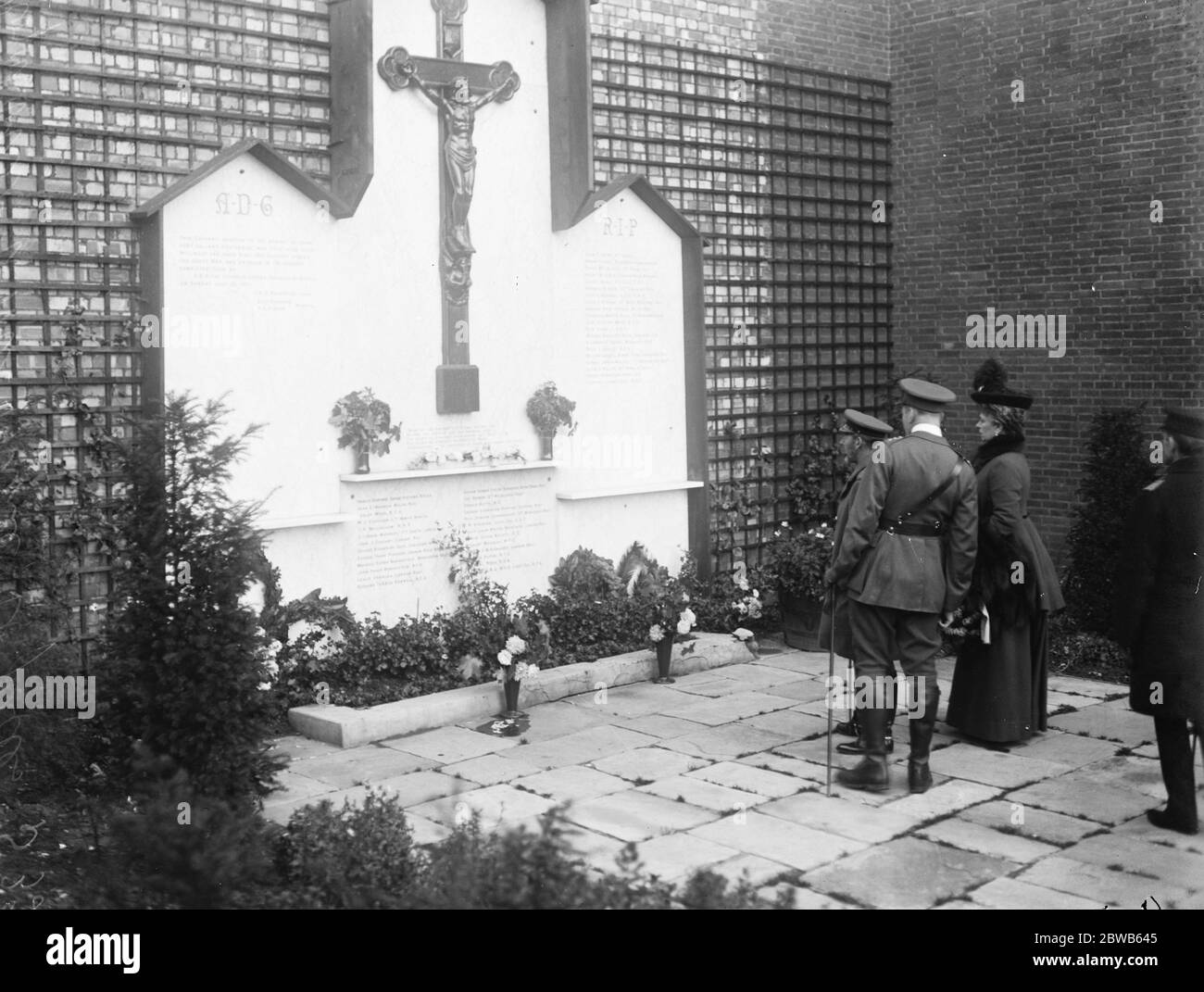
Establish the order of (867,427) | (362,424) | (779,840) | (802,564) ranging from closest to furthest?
(779,840)
(867,427)
(362,424)
(802,564)

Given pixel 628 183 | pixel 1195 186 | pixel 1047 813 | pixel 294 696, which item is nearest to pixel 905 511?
pixel 1047 813

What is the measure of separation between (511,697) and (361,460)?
5.92 feet

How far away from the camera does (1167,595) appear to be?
243 inches

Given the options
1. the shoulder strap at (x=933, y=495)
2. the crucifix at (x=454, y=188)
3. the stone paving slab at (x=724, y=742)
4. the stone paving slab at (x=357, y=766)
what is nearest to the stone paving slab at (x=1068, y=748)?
the stone paving slab at (x=724, y=742)

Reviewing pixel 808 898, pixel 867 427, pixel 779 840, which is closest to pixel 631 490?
pixel 867 427

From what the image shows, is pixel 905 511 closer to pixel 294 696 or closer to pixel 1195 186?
pixel 294 696

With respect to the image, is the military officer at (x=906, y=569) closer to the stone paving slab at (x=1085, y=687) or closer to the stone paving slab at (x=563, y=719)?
the stone paving slab at (x=563, y=719)

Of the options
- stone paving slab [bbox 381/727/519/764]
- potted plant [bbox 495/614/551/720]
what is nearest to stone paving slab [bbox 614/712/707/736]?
potted plant [bbox 495/614/551/720]

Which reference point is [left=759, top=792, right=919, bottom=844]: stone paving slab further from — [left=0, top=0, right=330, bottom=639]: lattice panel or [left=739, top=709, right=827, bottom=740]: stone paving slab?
[left=0, top=0, right=330, bottom=639]: lattice panel

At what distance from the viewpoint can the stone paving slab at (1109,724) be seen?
776 centimetres

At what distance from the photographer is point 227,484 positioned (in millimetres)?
7910

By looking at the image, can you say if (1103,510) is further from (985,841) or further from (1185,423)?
(985,841)

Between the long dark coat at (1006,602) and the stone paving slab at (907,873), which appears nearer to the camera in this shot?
the stone paving slab at (907,873)

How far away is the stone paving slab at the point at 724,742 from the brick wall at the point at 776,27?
5.43 m
